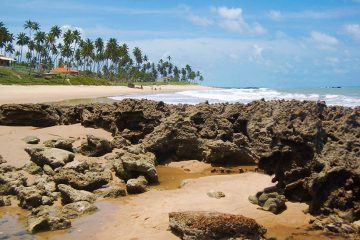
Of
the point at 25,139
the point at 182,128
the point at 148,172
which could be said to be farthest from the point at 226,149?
the point at 25,139

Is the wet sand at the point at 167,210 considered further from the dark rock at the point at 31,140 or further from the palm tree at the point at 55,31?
the palm tree at the point at 55,31

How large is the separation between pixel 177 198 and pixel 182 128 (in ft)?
17.8

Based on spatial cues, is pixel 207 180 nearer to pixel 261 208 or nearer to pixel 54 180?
pixel 261 208

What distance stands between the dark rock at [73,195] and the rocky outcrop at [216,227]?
3521 millimetres

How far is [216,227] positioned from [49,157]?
24.7 feet

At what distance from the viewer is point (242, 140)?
15484mm

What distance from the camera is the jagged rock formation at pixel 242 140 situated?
8836mm

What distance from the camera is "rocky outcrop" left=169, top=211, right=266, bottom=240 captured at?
7.14m

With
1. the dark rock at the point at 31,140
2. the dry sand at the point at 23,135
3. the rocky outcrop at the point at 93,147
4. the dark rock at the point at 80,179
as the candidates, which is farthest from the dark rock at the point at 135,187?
the dark rock at the point at 31,140

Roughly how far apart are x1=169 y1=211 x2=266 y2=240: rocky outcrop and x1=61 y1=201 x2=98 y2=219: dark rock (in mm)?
2815

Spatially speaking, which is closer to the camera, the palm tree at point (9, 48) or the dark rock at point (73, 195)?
the dark rock at point (73, 195)

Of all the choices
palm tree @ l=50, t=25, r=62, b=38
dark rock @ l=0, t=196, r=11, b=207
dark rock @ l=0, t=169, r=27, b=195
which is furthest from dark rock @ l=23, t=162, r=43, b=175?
palm tree @ l=50, t=25, r=62, b=38

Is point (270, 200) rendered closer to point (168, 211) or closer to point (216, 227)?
point (168, 211)

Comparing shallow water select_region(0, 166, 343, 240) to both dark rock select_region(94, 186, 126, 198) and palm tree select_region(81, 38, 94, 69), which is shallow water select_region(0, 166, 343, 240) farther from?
palm tree select_region(81, 38, 94, 69)
